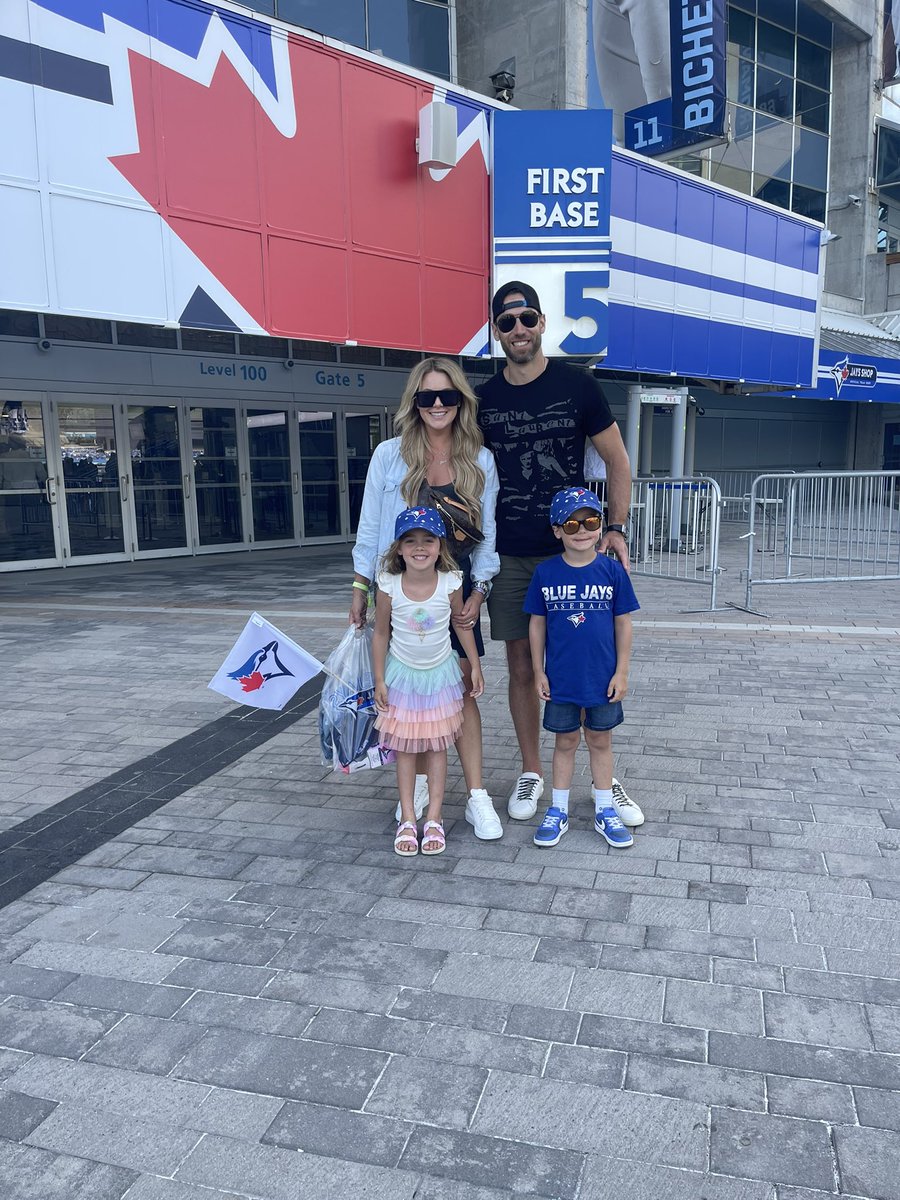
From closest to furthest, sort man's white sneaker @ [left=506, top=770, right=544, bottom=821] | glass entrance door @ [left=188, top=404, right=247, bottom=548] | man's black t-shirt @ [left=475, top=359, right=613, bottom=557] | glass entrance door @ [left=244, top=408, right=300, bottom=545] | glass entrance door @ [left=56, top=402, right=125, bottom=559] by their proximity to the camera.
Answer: man's black t-shirt @ [left=475, top=359, right=613, bottom=557]
man's white sneaker @ [left=506, top=770, right=544, bottom=821]
glass entrance door @ [left=56, top=402, right=125, bottom=559]
glass entrance door @ [left=188, top=404, right=247, bottom=548]
glass entrance door @ [left=244, top=408, right=300, bottom=545]

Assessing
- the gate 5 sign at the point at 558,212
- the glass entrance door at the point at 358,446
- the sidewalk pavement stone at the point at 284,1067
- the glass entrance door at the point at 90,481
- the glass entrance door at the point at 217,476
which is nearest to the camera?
the sidewalk pavement stone at the point at 284,1067

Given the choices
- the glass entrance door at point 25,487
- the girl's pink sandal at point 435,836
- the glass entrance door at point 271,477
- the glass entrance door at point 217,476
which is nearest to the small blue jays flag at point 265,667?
the girl's pink sandal at point 435,836

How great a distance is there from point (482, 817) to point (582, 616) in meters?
0.96

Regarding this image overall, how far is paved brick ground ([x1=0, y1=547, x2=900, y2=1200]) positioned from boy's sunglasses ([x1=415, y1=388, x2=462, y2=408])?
70.9 inches

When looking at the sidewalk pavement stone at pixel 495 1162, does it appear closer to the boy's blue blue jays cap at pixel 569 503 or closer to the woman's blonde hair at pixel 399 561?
the woman's blonde hair at pixel 399 561

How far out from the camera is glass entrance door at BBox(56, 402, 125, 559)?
42.1 feet

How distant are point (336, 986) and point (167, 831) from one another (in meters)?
1.50

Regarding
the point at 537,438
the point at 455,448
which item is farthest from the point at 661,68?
the point at 455,448

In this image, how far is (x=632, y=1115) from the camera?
6.91 ft

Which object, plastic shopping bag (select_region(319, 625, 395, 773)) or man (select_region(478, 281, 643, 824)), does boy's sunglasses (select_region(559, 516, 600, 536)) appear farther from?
plastic shopping bag (select_region(319, 625, 395, 773))

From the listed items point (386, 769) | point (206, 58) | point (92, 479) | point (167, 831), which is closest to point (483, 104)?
point (206, 58)

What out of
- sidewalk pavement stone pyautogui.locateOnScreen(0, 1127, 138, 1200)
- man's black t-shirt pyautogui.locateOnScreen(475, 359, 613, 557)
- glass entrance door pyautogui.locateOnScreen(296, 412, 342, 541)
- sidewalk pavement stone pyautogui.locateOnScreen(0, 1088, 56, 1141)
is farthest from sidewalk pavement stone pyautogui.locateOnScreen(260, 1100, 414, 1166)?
glass entrance door pyautogui.locateOnScreen(296, 412, 342, 541)

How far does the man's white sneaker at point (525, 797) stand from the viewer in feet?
12.6

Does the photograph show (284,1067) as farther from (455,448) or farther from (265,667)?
(455,448)
